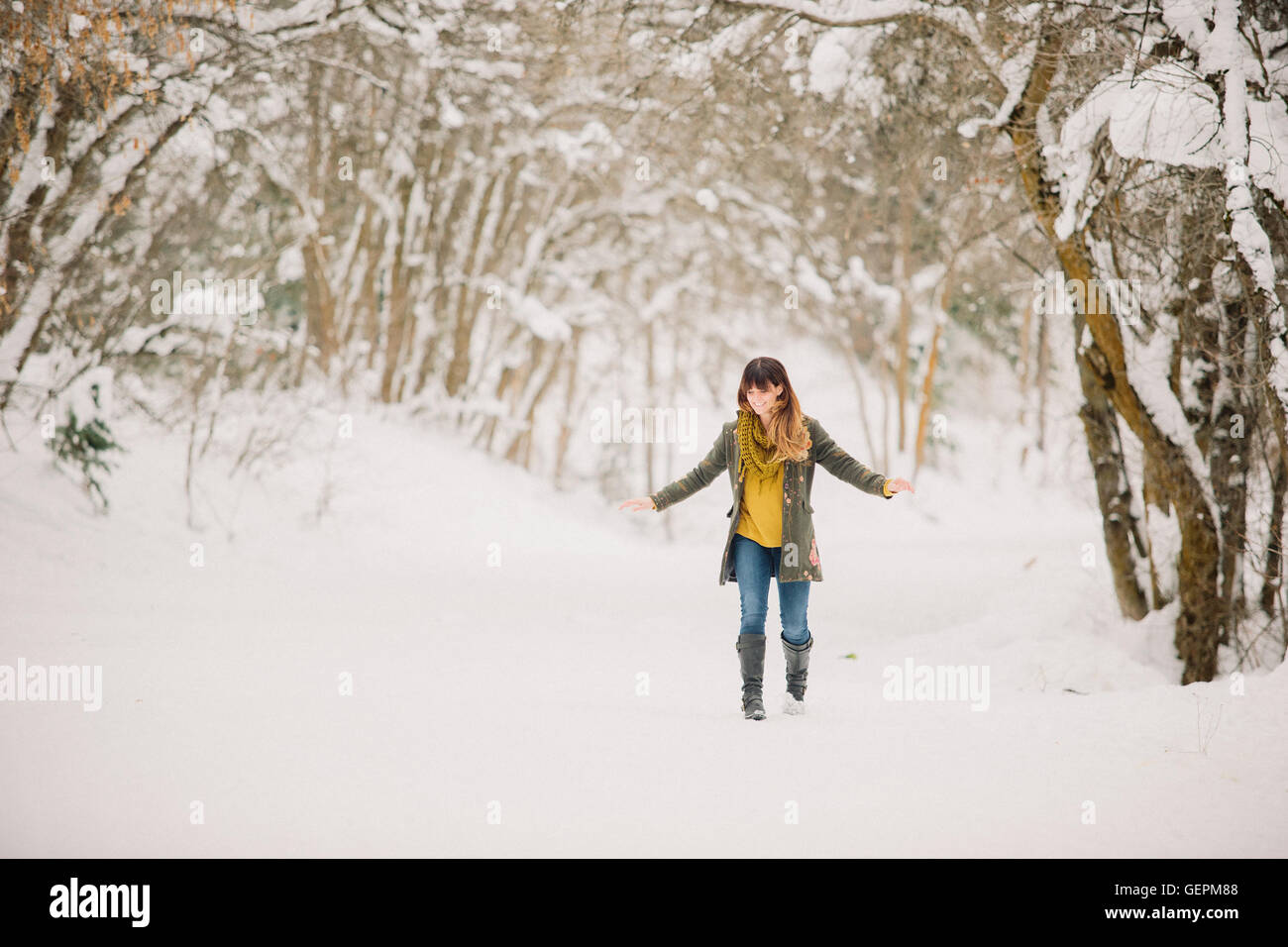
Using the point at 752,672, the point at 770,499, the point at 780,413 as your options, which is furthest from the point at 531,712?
the point at 780,413

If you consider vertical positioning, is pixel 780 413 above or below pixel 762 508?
above

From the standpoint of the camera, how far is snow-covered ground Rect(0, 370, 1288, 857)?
3473 millimetres

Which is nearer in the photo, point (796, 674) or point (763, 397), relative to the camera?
point (763, 397)

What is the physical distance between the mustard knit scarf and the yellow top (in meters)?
0.02

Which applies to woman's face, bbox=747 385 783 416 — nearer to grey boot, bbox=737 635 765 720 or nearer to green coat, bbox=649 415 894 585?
green coat, bbox=649 415 894 585

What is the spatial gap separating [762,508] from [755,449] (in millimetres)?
291

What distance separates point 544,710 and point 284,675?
1.56 m

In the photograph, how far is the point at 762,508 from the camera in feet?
16.4

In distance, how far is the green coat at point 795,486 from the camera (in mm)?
4910

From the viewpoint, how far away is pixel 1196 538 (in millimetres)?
6516

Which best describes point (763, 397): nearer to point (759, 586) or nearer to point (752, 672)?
point (759, 586)
